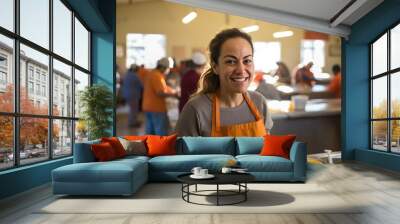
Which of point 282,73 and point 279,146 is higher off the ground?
point 282,73

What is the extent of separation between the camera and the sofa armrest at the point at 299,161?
558cm

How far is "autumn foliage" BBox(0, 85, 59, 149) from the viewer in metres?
4.68

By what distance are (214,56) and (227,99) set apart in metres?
0.83

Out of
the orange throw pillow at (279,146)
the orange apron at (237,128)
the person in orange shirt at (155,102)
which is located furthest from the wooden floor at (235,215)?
the person in orange shirt at (155,102)

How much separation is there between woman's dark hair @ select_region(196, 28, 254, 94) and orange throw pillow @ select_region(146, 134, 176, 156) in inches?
63.0

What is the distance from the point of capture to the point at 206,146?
629 cm

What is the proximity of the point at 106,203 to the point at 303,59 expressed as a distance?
11.4 m

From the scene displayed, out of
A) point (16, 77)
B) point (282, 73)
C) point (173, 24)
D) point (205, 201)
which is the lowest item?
point (205, 201)

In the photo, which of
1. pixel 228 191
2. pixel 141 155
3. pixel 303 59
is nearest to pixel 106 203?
pixel 228 191

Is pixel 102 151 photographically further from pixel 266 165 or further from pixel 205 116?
pixel 205 116

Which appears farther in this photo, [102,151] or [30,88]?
[30,88]

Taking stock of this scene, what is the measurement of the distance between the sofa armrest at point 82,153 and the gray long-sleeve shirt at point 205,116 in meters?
2.21

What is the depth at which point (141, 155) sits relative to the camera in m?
6.14

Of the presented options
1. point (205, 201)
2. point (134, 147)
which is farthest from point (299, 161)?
point (134, 147)
